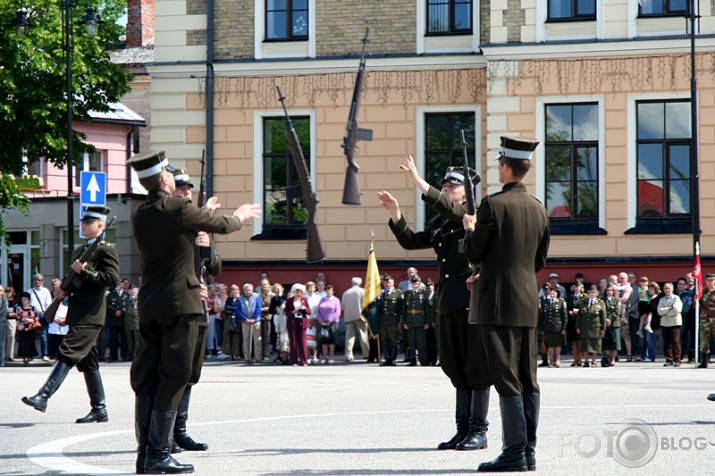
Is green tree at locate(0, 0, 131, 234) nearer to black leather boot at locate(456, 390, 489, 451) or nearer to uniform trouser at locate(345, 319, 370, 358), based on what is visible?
uniform trouser at locate(345, 319, 370, 358)

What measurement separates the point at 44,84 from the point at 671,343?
1794 centimetres

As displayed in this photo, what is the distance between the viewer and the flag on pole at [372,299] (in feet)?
93.5

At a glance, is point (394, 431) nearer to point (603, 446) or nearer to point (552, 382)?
point (603, 446)

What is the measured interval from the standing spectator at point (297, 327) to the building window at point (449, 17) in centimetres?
743

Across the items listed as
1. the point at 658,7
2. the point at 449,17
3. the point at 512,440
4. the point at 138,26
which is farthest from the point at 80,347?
the point at 138,26

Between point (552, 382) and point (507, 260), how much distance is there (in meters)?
11.3

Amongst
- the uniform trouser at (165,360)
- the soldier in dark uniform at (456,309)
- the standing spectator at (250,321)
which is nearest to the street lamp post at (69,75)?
the standing spectator at (250,321)

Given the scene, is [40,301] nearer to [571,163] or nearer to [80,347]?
[571,163]

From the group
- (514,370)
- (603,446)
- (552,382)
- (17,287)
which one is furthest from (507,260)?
(17,287)

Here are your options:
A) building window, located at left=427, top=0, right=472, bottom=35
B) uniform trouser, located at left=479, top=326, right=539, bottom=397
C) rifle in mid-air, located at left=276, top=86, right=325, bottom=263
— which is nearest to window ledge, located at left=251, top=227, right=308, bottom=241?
building window, located at left=427, top=0, right=472, bottom=35

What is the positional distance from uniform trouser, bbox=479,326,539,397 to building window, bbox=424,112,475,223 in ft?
73.1

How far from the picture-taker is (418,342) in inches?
1093

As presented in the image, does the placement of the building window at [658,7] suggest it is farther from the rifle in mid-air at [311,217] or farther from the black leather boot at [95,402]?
the rifle in mid-air at [311,217]

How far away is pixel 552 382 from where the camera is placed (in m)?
20.5
